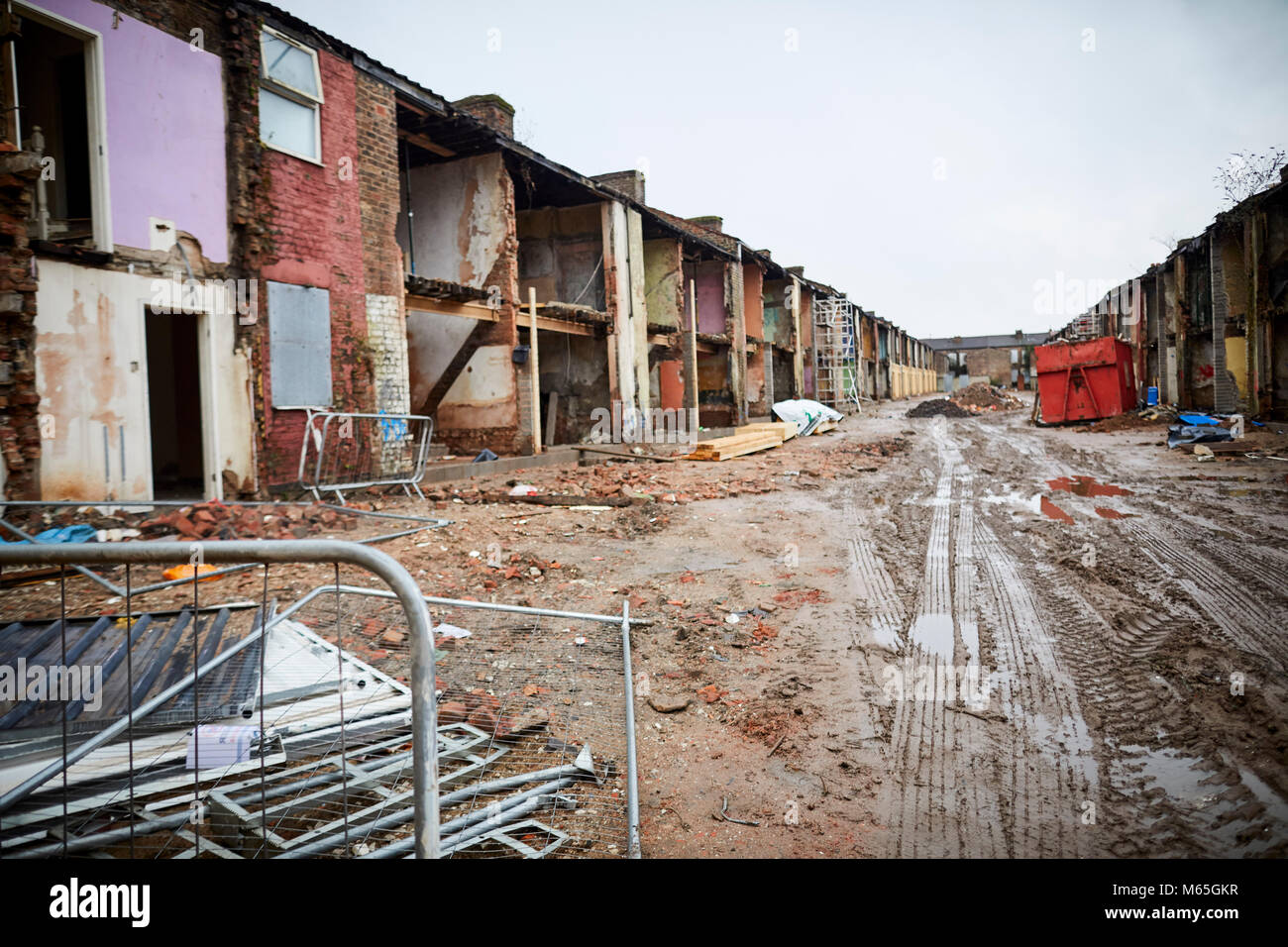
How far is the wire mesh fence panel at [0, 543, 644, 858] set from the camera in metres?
2.68

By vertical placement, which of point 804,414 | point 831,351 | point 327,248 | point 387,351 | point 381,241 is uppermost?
point 831,351

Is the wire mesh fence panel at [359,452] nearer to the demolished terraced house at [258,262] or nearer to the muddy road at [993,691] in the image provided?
the demolished terraced house at [258,262]

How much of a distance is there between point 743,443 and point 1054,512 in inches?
351

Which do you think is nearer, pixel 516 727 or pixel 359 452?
pixel 516 727

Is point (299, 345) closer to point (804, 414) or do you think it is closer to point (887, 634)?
point (887, 634)

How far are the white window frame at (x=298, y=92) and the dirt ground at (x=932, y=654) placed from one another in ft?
16.4

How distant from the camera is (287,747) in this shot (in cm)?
333

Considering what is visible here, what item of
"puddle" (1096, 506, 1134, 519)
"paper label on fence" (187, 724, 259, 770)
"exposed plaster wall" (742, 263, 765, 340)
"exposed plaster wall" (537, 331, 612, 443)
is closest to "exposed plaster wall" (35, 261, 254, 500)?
"paper label on fence" (187, 724, 259, 770)

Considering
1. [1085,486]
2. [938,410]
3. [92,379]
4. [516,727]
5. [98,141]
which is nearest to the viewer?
[516,727]

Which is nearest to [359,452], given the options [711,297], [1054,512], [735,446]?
[735,446]

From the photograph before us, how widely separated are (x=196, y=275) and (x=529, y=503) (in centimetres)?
493

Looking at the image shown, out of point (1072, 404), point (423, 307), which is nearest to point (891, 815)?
point (423, 307)

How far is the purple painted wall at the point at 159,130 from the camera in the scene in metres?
8.25

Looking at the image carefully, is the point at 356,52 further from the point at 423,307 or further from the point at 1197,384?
the point at 1197,384
